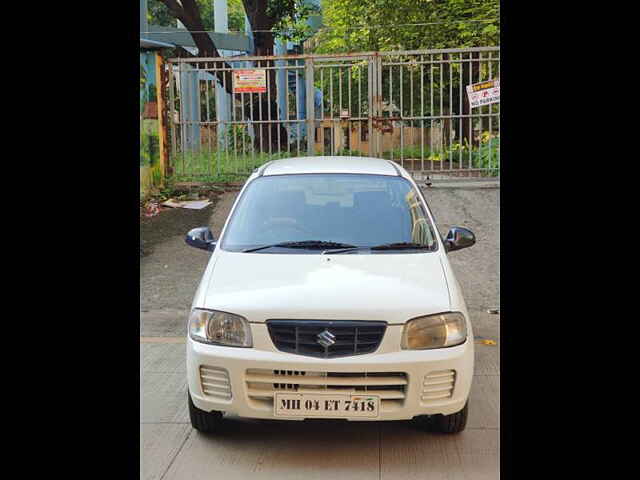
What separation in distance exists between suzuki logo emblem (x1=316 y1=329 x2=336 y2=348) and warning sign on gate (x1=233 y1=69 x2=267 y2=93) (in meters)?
7.76

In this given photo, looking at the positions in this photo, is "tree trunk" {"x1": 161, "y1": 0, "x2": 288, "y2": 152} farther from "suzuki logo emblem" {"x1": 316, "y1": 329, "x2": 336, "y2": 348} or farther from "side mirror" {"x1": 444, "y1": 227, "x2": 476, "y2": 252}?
"suzuki logo emblem" {"x1": 316, "y1": 329, "x2": 336, "y2": 348}

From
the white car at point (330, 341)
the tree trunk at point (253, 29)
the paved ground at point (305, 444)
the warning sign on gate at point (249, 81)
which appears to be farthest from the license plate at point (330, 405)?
the tree trunk at point (253, 29)

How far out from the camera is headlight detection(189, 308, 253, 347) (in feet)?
12.8

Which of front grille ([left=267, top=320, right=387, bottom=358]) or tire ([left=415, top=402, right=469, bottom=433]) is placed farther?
tire ([left=415, top=402, right=469, bottom=433])

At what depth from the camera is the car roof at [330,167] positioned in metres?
5.44

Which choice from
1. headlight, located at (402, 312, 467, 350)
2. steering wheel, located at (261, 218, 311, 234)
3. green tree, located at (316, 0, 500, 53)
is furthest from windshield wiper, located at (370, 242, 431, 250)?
green tree, located at (316, 0, 500, 53)

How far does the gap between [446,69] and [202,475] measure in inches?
653

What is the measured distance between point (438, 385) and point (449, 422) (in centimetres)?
50

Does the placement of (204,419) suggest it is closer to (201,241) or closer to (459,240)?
(201,241)

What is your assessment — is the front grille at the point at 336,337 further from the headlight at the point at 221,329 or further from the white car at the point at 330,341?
the headlight at the point at 221,329

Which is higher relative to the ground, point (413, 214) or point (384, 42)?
point (384, 42)
